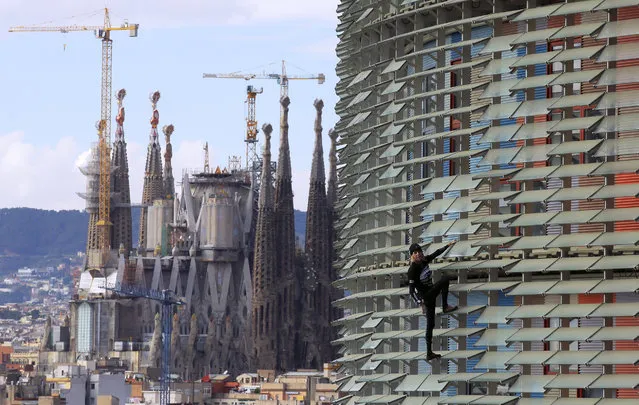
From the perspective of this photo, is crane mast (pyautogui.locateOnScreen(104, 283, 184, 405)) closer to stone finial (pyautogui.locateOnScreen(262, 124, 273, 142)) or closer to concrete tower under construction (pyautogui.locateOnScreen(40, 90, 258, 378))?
concrete tower under construction (pyautogui.locateOnScreen(40, 90, 258, 378))

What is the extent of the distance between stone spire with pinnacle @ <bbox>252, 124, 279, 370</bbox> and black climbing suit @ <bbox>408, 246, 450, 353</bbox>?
138 metres

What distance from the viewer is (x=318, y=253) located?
544 feet

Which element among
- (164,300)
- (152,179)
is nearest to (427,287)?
(164,300)

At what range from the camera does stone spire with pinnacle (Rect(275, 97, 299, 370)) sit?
540ft

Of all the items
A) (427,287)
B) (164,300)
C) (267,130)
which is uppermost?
(267,130)

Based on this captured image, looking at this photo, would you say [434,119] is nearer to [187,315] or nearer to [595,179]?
[595,179]

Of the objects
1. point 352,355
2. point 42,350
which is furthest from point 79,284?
point 352,355

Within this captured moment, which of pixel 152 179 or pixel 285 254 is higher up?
pixel 152 179

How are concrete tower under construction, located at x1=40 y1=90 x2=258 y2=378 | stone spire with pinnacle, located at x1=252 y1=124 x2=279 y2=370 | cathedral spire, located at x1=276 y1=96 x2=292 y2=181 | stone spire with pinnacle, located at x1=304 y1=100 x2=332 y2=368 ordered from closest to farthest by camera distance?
1. stone spire with pinnacle, located at x1=252 y1=124 x2=279 y2=370
2. stone spire with pinnacle, located at x1=304 y1=100 x2=332 y2=368
3. cathedral spire, located at x1=276 y1=96 x2=292 y2=181
4. concrete tower under construction, located at x1=40 y1=90 x2=258 y2=378

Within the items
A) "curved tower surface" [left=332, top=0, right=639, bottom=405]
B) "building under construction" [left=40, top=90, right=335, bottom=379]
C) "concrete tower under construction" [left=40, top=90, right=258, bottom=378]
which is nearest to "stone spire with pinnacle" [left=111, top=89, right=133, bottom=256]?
"building under construction" [left=40, top=90, right=335, bottom=379]

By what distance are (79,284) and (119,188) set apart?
12.4 m

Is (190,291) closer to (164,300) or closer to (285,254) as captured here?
(164,300)

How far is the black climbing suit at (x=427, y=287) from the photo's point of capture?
23.6 metres

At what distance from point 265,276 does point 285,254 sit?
8.25ft
